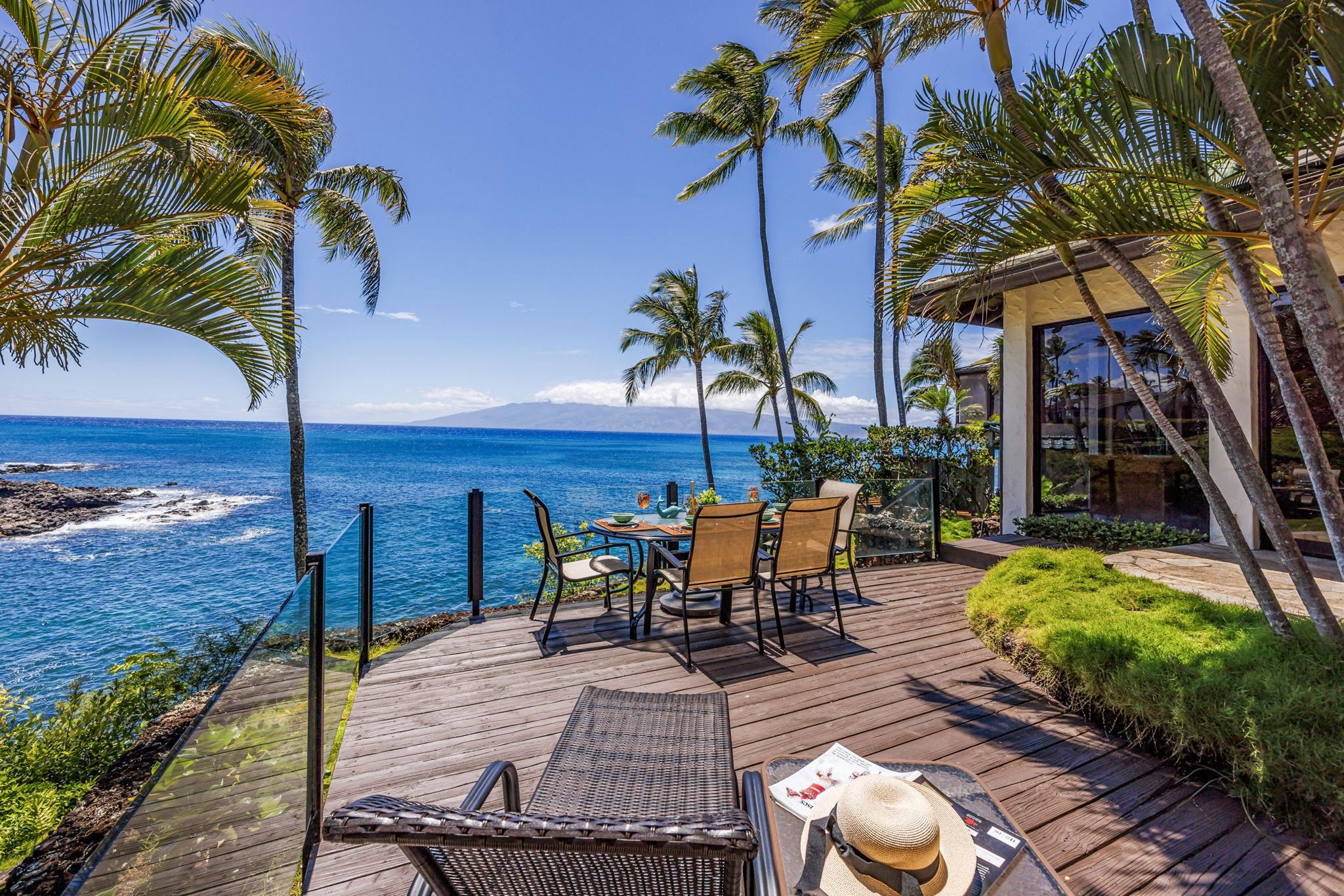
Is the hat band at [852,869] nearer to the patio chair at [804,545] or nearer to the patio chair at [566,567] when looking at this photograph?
the patio chair at [804,545]

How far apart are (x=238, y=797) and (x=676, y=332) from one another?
1708cm

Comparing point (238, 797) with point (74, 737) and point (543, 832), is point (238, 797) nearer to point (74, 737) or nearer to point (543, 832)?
point (543, 832)

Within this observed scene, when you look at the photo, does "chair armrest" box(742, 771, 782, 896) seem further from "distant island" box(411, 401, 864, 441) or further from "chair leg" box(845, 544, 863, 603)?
"distant island" box(411, 401, 864, 441)

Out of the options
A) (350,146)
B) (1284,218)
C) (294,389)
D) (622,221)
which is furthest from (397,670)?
(622,221)

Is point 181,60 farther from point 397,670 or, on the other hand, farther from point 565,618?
point 565,618

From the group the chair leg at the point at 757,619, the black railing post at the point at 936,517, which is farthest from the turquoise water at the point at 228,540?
the black railing post at the point at 936,517

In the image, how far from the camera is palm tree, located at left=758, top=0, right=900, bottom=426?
484 cm

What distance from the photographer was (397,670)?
142 inches

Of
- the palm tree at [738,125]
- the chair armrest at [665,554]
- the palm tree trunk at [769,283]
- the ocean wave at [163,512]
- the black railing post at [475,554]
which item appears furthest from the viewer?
the ocean wave at [163,512]

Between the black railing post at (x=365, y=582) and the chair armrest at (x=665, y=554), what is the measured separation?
187 centimetres

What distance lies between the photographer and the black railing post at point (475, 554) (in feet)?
15.1

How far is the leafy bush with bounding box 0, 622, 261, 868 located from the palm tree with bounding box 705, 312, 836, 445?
46.9 feet

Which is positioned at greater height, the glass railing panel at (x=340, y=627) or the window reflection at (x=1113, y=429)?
the window reflection at (x=1113, y=429)

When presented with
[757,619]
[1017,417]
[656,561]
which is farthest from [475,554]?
[1017,417]
